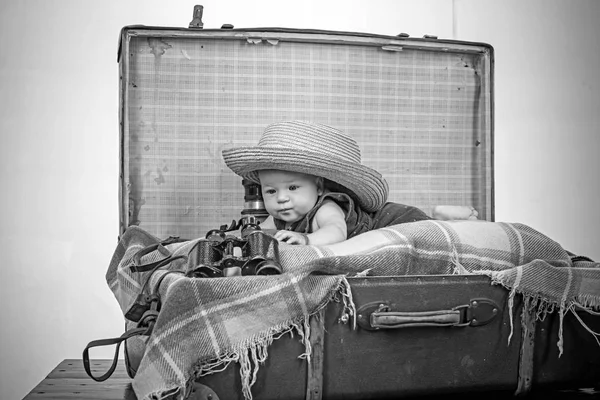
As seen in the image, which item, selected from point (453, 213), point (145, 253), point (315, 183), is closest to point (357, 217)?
point (315, 183)

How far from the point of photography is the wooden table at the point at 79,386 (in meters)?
1.27

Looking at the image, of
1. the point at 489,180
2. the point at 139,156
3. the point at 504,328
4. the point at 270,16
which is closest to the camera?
the point at 504,328

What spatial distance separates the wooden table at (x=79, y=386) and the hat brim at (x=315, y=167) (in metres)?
0.52

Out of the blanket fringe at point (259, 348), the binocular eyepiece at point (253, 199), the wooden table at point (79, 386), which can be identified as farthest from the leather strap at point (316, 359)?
Result: the binocular eyepiece at point (253, 199)

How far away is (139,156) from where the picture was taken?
1.79m

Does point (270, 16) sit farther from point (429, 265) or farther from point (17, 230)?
point (429, 265)

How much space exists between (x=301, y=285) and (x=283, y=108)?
969mm

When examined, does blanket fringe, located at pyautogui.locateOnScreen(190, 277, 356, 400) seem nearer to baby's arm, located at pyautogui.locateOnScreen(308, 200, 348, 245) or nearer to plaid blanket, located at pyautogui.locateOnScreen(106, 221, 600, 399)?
plaid blanket, located at pyautogui.locateOnScreen(106, 221, 600, 399)

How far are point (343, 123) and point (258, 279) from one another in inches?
39.3

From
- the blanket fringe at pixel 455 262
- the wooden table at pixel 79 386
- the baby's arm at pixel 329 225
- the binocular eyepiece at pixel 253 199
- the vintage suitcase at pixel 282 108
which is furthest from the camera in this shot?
the vintage suitcase at pixel 282 108

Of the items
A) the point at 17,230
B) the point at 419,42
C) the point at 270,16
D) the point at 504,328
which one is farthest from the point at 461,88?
the point at 17,230

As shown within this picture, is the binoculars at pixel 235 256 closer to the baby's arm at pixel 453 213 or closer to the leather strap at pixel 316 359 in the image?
the leather strap at pixel 316 359

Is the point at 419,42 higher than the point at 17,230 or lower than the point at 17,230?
higher

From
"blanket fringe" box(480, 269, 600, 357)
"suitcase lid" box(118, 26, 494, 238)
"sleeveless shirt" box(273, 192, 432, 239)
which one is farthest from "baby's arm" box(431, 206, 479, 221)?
"blanket fringe" box(480, 269, 600, 357)
